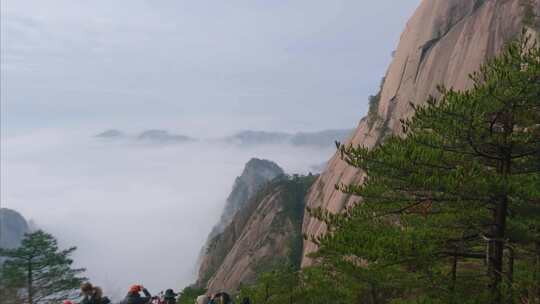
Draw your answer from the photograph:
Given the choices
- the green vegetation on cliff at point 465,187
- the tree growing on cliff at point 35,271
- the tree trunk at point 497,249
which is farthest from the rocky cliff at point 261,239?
the tree trunk at point 497,249

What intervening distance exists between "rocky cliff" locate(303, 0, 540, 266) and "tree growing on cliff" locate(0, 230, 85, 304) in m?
24.0

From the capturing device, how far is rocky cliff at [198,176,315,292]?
63969 mm

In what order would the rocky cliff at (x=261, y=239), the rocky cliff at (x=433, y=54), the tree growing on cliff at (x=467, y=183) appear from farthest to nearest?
the rocky cliff at (x=261, y=239) < the rocky cliff at (x=433, y=54) < the tree growing on cliff at (x=467, y=183)

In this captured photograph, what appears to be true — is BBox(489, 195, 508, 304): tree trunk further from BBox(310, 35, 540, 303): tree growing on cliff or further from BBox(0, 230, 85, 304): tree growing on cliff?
BBox(0, 230, 85, 304): tree growing on cliff

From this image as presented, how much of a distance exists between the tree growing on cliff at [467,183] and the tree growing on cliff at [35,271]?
1032 inches

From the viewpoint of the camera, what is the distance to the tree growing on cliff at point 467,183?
965cm

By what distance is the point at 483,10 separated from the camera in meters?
44.4

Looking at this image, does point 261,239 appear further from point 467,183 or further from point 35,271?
point 467,183

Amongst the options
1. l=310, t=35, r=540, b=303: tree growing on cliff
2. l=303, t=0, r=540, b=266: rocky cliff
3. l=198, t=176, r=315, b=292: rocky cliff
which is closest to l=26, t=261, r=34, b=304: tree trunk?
l=303, t=0, r=540, b=266: rocky cliff

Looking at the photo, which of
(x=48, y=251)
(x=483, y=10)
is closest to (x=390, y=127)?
(x=483, y=10)

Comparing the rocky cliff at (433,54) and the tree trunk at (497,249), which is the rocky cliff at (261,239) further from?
the tree trunk at (497,249)

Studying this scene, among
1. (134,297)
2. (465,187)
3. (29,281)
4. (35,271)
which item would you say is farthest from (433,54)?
(134,297)

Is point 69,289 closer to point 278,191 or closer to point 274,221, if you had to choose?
point 274,221

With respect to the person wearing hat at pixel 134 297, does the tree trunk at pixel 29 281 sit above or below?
below
